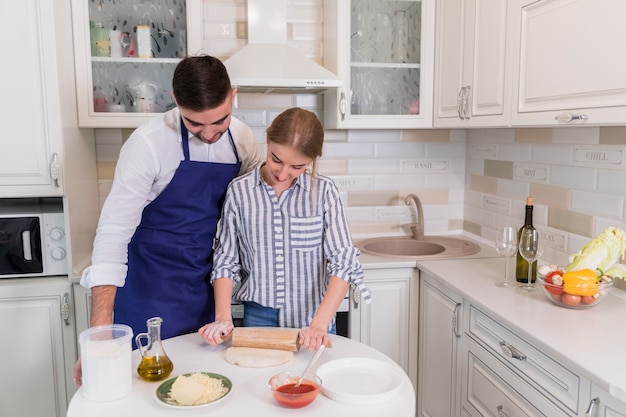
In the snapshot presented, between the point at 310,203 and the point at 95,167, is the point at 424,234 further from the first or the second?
the point at 95,167

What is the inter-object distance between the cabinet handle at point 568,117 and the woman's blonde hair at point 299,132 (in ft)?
2.52

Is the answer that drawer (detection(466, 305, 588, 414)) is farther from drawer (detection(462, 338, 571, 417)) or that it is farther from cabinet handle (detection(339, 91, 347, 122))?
cabinet handle (detection(339, 91, 347, 122))

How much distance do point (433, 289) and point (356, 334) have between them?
402 mm

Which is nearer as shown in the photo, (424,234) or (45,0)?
(45,0)

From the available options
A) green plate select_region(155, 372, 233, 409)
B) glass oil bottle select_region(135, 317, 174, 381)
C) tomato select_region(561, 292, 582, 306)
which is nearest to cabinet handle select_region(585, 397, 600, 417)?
tomato select_region(561, 292, 582, 306)

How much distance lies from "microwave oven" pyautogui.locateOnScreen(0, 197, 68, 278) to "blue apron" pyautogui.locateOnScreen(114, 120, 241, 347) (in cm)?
→ 57

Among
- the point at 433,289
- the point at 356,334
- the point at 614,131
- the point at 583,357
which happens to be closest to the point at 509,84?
the point at 614,131

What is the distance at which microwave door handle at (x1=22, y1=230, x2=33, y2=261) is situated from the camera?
7.45ft

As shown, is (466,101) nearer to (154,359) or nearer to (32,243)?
(154,359)

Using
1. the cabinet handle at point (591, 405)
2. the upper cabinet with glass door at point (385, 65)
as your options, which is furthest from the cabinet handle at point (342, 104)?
the cabinet handle at point (591, 405)

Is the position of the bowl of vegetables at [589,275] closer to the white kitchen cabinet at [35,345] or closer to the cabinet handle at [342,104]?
the cabinet handle at [342,104]

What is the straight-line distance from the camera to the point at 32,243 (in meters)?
2.28

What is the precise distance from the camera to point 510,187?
8.79 ft

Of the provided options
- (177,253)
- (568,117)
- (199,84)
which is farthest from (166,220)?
(568,117)
